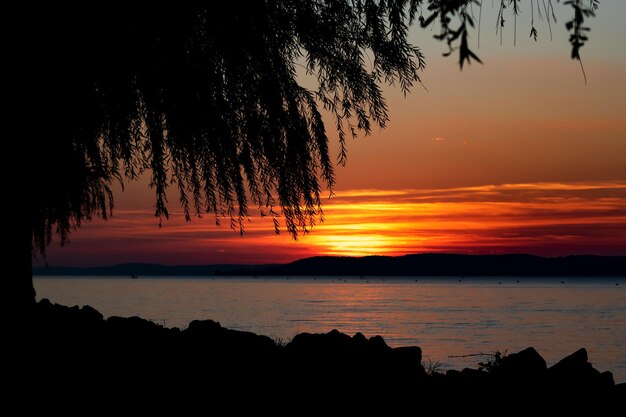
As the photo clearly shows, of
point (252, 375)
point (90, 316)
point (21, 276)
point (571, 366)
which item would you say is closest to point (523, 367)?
point (571, 366)

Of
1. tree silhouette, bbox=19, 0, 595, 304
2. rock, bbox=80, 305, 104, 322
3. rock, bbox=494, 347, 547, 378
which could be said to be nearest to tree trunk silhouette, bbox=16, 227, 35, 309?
tree silhouette, bbox=19, 0, 595, 304

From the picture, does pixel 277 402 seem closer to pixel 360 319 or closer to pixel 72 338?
pixel 72 338

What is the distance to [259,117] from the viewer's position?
7805mm

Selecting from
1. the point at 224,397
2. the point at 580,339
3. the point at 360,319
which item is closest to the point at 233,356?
the point at 224,397

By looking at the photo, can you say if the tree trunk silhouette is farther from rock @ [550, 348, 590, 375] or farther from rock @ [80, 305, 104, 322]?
rock @ [550, 348, 590, 375]

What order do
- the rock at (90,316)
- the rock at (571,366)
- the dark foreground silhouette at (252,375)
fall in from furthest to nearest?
1. the rock at (90,316)
2. the rock at (571,366)
3. the dark foreground silhouette at (252,375)

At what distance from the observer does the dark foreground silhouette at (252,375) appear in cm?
705

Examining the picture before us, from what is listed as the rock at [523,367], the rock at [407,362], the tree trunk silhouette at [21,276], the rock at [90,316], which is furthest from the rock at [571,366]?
the rock at [90,316]

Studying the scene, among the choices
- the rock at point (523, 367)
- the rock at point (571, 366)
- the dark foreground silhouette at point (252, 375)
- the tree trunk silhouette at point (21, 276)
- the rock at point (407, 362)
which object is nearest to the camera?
the dark foreground silhouette at point (252, 375)

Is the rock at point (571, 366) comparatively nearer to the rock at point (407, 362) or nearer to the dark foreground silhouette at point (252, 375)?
the dark foreground silhouette at point (252, 375)

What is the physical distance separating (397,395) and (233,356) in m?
1.73

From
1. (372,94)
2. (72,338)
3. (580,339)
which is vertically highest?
(372,94)

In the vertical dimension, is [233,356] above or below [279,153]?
below

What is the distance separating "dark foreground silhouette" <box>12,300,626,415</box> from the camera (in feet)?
23.1
